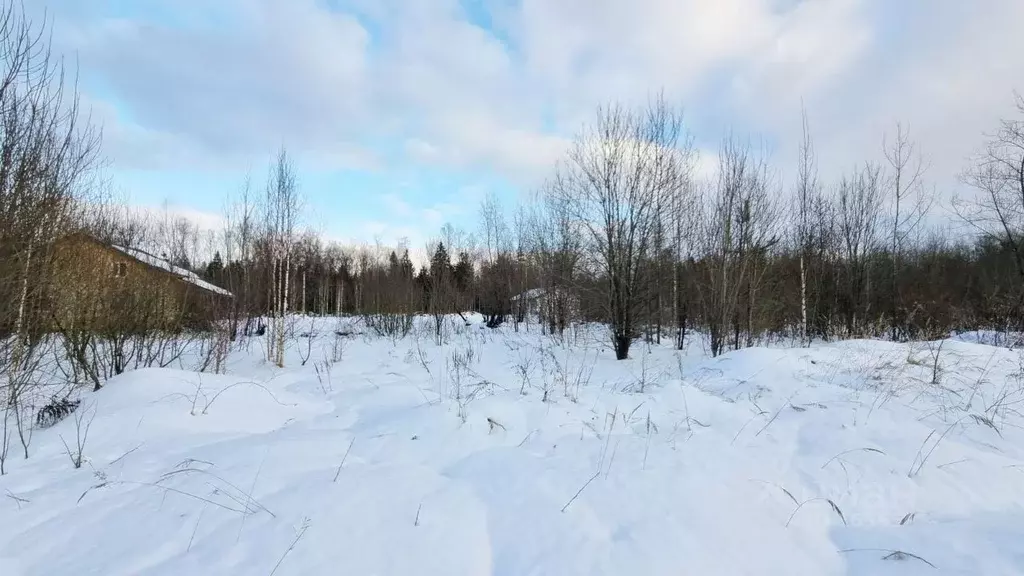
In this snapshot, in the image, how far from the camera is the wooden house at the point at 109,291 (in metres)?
5.98

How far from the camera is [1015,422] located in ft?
13.6

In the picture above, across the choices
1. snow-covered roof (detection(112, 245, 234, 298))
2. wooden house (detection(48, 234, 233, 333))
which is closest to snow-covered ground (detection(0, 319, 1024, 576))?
wooden house (detection(48, 234, 233, 333))

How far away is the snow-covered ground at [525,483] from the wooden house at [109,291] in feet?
6.60

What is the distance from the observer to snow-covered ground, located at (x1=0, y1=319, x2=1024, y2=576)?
220cm

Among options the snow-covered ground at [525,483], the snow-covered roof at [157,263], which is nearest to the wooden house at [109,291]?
the snow-covered roof at [157,263]

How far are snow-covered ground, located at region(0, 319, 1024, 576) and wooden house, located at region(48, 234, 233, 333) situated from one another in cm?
201

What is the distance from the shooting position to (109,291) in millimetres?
6340

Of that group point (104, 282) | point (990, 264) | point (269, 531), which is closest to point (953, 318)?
point (990, 264)

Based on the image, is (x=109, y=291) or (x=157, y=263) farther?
(x=157, y=263)

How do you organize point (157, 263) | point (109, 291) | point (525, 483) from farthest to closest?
point (157, 263) → point (109, 291) → point (525, 483)

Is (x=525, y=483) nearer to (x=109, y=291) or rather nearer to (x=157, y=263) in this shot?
(x=109, y=291)

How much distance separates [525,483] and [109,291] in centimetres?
694

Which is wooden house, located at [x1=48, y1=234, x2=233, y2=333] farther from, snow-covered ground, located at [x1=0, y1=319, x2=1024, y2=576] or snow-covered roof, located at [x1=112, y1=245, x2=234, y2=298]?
snow-covered ground, located at [x1=0, y1=319, x2=1024, y2=576]

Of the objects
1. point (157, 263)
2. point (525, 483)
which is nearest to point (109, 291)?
point (157, 263)
